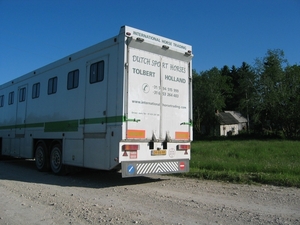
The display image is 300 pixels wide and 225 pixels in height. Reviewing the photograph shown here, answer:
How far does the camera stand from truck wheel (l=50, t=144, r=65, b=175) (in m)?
9.89

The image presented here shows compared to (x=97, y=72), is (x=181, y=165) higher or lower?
lower

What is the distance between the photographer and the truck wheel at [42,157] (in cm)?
1068

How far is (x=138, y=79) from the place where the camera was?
784cm

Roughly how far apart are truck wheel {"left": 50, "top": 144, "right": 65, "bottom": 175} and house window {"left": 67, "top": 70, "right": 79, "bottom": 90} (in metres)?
2.04

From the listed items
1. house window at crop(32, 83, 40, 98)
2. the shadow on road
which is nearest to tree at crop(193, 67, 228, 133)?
house window at crop(32, 83, 40, 98)

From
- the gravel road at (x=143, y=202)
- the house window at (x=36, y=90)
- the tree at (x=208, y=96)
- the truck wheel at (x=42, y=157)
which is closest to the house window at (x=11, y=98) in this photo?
the house window at (x=36, y=90)

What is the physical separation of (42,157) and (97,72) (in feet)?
14.4

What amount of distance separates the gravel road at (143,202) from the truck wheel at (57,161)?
2.72 ft

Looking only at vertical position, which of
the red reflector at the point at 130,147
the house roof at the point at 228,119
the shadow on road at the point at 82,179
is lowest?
the shadow on road at the point at 82,179

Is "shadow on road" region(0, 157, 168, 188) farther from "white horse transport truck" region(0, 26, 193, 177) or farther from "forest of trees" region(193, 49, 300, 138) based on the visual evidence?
"forest of trees" region(193, 49, 300, 138)

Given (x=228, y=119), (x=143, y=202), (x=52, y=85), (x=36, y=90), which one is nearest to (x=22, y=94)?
(x=36, y=90)

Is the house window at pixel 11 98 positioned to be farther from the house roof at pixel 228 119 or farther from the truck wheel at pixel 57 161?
the house roof at pixel 228 119

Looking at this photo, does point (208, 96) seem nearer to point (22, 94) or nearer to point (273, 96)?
point (273, 96)

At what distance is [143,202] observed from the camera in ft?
20.3
